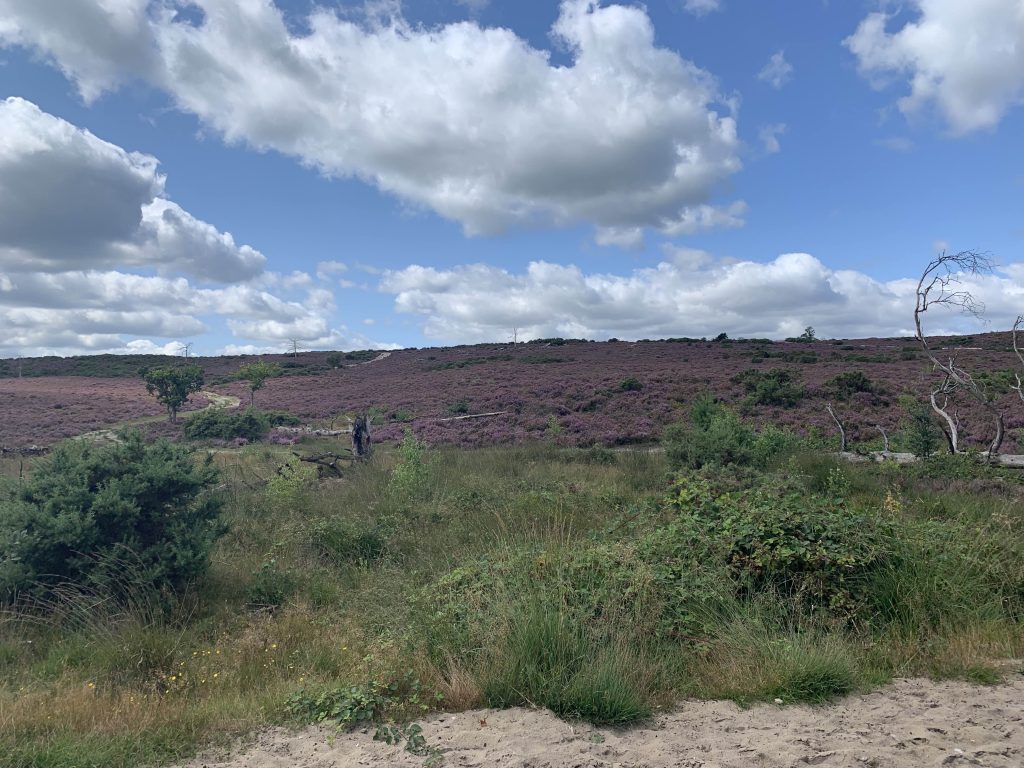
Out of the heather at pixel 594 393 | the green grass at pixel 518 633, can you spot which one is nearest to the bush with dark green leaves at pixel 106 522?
the green grass at pixel 518 633

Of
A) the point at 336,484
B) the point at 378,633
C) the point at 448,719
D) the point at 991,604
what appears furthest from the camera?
the point at 336,484

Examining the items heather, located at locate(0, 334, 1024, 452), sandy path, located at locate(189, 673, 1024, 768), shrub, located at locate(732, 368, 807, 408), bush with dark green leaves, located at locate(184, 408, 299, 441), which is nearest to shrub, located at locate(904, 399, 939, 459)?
heather, located at locate(0, 334, 1024, 452)

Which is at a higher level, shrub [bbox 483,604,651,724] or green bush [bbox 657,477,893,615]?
green bush [bbox 657,477,893,615]

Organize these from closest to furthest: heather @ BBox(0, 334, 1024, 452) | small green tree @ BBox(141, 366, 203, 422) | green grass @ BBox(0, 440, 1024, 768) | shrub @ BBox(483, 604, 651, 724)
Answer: shrub @ BBox(483, 604, 651, 724), green grass @ BBox(0, 440, 1024, 768), heather @ BBox(0, 334, 1024, 452), small green tree @ BBox(141, 366, 203, 422)

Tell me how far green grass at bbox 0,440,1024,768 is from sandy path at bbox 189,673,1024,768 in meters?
0.17

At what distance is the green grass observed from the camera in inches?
154

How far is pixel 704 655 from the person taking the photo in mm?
4461

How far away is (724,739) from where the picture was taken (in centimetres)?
346

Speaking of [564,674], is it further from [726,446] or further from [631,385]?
[631,385]

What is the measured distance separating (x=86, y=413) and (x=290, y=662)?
113 feet

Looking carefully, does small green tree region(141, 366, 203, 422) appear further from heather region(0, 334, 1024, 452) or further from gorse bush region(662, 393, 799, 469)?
gorse bush region(662, 393, 799, 469)

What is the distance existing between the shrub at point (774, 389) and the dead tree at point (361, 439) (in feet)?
51.8

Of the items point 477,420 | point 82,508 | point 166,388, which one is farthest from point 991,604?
point 166,388

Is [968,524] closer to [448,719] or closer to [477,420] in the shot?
[448,719]
